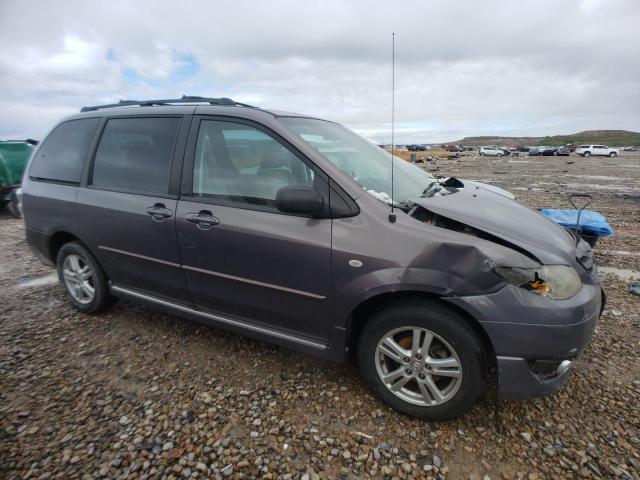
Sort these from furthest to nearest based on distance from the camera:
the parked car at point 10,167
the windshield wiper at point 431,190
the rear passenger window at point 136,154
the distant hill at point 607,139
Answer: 1. the distant hill at point 607,139
2. the parked car at point 10,167
3. the rear passenger window at point 136,154
4. the windshield wiper at point 431,190

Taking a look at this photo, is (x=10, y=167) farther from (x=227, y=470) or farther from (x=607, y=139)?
(x=607, y=139)

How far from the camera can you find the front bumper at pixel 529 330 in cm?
186

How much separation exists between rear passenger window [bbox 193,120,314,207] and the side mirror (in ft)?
0.73

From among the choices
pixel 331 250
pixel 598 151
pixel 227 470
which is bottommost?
pixel 227 470

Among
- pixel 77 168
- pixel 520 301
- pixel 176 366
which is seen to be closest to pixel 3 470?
pixel 176 366

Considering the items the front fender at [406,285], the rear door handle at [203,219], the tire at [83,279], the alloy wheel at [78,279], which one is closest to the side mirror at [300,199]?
the front fender at [406,285]

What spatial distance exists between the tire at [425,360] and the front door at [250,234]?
37 centimetres

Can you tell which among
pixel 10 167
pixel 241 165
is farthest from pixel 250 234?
pixel 10 167

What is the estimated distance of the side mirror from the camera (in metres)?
2.10

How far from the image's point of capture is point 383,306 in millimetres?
2207

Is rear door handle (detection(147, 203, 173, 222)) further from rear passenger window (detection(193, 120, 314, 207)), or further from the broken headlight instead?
the broken headlight

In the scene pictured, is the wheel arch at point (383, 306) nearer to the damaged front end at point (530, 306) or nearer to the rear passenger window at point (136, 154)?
the damaged front end at point (530, 306)

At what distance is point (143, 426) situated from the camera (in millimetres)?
2191

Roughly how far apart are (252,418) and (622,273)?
Answer: 15.8ft
